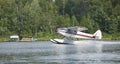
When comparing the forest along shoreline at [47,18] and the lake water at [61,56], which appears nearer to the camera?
the lake water at [61,56]

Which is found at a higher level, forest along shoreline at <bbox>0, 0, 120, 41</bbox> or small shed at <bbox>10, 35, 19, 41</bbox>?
forest along shoreline at <bbox>0, 0, 120, 41</bbox>

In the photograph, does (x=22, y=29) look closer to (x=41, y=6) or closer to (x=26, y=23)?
(x=26, y=23)

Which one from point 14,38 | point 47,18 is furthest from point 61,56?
point 47,18

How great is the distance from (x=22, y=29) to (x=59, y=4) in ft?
66.0

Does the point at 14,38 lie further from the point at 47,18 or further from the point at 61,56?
the point at 61,56

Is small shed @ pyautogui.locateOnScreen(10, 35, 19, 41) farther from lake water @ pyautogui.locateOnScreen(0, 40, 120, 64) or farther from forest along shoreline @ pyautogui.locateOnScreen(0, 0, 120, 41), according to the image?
lake water @ pyautogui.locateOnScreen(0, 40, 120, 64)

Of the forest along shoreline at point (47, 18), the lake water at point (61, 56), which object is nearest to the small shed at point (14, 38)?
the forest along shoreline at point (47, 18)

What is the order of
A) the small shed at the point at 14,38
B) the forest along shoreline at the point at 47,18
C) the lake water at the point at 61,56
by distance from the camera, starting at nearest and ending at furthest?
the lake water at the point at 61,56 → the small shed at the point at 14,38 → the forest along shoreline at the point at 47,18


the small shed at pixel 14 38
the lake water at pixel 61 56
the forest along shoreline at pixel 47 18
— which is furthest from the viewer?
the forest along shoreline at pixel 47 18

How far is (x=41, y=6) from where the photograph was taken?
148875mm

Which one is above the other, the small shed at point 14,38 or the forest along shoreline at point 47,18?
the forest along shoreline at point 47,18

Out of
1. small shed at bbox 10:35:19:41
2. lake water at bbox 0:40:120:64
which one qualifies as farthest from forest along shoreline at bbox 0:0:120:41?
lake water at bbox 0:40:120:64

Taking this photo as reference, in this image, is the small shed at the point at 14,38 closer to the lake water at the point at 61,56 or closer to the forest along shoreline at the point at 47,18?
the forest along shoreline at the point at 47,18

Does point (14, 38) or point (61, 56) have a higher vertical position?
point (61, 56)
